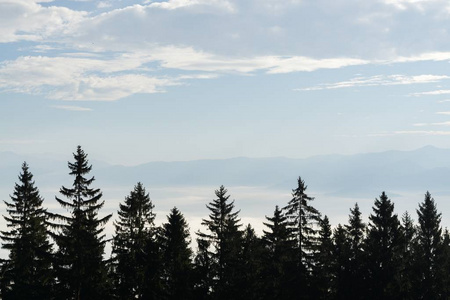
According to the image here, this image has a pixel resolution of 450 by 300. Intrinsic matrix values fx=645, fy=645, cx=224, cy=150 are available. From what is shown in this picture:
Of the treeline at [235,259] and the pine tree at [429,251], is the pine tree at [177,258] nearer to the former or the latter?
the treeline at [235,259]

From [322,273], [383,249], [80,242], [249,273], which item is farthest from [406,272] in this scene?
[80,242]

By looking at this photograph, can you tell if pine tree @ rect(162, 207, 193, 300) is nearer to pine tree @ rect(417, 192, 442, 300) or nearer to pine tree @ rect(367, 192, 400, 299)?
pine tree @ rect(367, 192, 400, 299)

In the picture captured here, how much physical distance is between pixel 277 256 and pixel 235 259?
767 centimetres

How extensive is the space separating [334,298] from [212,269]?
1492 centimetres

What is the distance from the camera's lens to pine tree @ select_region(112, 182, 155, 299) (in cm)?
5291

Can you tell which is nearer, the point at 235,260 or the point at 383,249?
the point at 235,260

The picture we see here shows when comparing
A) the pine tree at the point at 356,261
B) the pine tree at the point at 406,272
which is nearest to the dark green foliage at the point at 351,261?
the pine tree at the point at 356,261

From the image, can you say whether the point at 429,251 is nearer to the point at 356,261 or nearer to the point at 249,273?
the point at 356,261

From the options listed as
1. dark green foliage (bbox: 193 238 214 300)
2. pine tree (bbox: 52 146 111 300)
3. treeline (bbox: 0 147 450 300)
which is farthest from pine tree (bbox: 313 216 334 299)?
pine tree (bbox: 52 146 111 300)

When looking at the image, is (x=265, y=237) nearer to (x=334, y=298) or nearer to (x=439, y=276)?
(x=334, y=298)

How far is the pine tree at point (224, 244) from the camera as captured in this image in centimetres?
5194

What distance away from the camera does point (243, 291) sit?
51.3 meters

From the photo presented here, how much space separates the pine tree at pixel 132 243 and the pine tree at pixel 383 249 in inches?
810

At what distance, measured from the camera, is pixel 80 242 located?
4575cm
